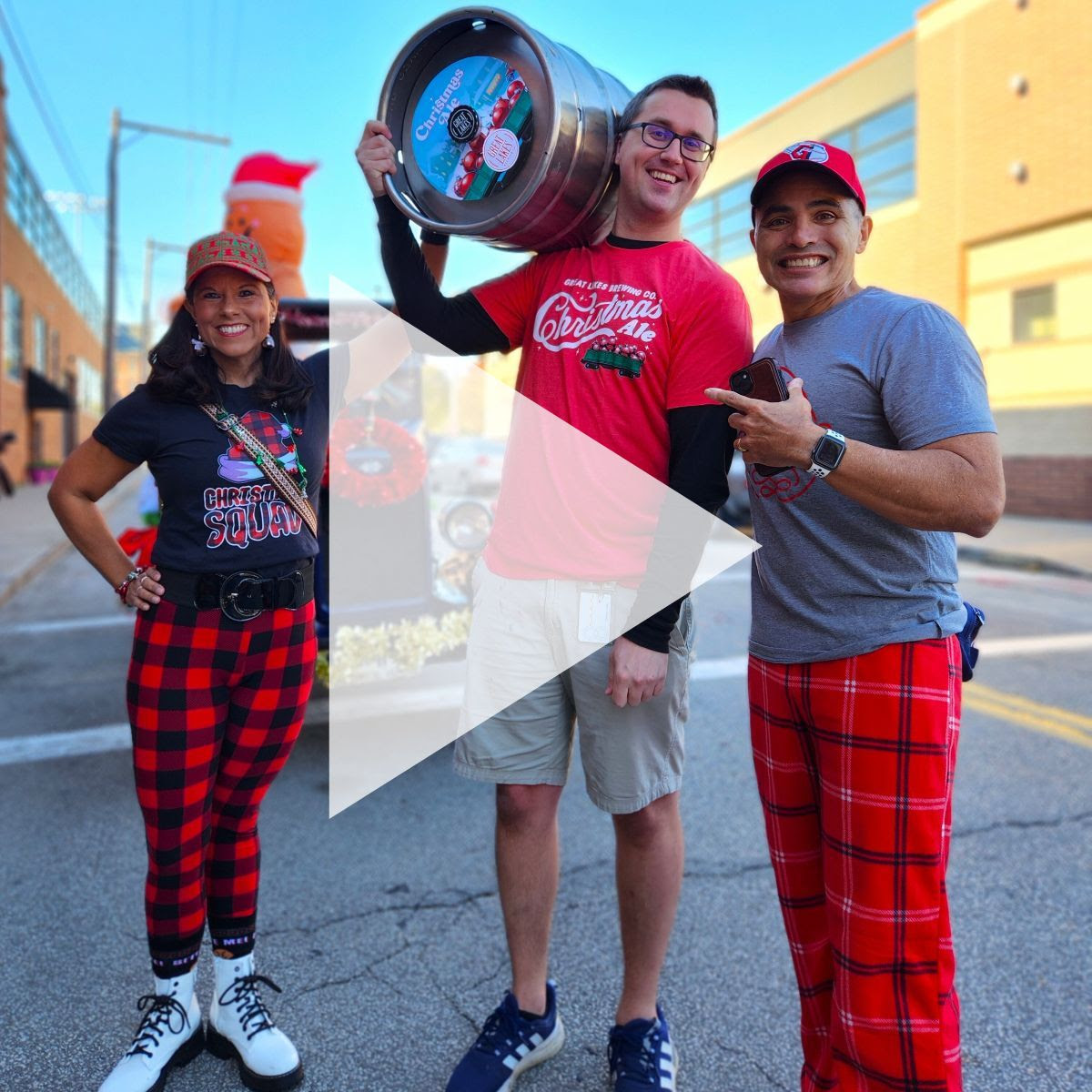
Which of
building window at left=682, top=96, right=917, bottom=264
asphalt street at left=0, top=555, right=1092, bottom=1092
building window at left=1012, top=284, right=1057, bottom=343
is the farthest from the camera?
building window at left=682, top=96, right=917, bottom=264

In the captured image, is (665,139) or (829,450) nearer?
(829,450)

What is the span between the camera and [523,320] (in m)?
2.23

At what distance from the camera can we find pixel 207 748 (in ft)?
7.12

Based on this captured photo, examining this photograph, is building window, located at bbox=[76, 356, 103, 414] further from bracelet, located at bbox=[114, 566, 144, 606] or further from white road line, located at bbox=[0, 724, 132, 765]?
bracelet, located at bbox=[114, 566, 144, 606]

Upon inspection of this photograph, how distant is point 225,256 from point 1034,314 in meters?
17.5

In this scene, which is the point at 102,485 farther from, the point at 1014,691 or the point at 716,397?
the point at 1014,691

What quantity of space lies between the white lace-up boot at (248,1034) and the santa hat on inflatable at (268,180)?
556 cm

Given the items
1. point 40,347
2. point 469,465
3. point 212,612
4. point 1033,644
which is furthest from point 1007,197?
point 40,347

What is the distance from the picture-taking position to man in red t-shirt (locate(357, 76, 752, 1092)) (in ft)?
6.56

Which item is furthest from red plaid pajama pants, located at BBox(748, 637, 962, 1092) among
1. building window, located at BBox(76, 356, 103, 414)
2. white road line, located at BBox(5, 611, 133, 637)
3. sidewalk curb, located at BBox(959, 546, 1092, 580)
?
building window, located at BBox(76, 356, 103, 414)

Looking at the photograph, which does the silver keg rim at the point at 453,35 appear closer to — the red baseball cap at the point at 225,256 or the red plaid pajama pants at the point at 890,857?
the red baseball cap at the point at 225,256

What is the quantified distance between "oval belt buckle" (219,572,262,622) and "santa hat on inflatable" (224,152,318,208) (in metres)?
5.15

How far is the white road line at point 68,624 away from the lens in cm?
755

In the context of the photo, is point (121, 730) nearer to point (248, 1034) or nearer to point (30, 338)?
point (248, 1034)
